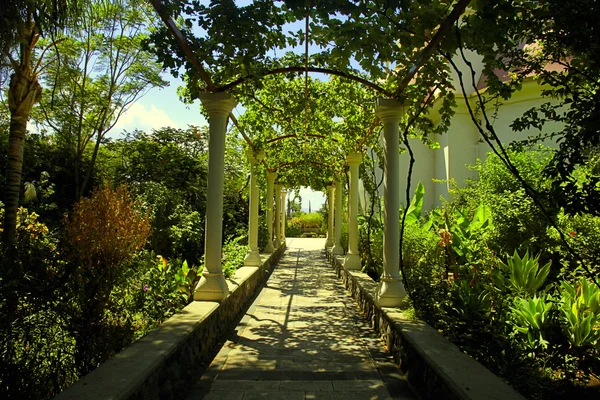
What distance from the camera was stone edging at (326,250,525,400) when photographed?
2.65 meters

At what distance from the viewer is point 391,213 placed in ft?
18.7

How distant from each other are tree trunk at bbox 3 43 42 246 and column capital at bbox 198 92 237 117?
8.89 feet

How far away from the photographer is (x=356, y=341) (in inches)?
211

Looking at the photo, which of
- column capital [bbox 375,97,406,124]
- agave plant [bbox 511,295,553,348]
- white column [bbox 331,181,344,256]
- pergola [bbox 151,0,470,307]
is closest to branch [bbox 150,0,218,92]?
pergola [bbox 151,0,470,307]

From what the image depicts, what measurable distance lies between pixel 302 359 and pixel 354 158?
6154 millimetres

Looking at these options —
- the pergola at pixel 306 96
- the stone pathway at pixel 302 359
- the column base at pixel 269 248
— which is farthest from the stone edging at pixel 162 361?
the column base at pixel 269 248

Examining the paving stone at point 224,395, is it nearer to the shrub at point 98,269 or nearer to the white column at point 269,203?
the shrub at point 98,269

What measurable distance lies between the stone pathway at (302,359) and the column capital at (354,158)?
11.4ft

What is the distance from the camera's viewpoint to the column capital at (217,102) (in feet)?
18.2

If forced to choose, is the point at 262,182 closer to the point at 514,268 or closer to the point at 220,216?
the point at 220,216

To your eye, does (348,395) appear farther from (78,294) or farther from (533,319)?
(78,294)

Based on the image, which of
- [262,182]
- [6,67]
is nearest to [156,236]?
[262,182]

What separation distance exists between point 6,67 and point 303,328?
562cm

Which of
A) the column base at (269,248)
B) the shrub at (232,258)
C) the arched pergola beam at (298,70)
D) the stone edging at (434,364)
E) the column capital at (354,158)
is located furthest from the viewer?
the column base at (269,248)
